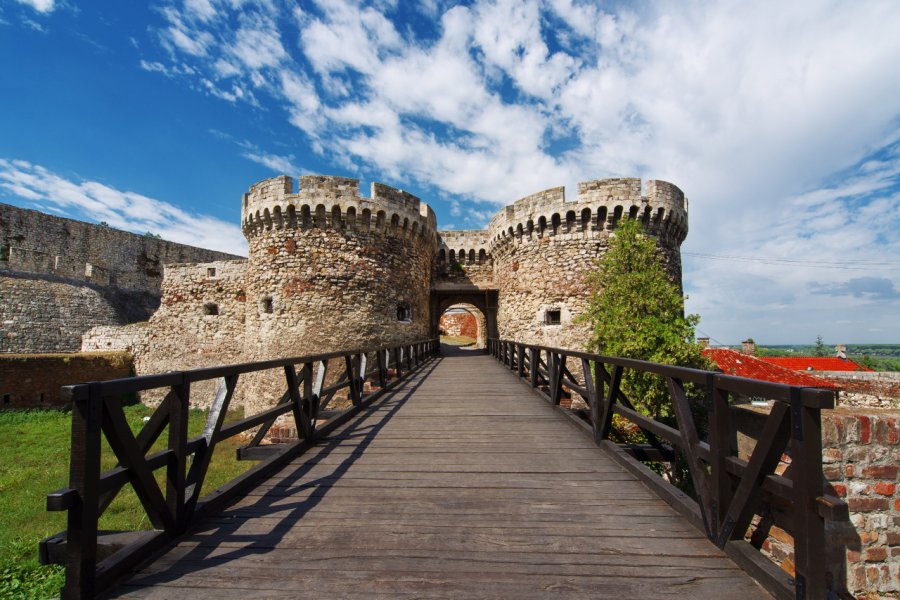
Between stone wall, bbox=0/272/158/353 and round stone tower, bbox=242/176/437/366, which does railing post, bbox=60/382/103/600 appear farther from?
stone wall, bbox=0/272/158/353

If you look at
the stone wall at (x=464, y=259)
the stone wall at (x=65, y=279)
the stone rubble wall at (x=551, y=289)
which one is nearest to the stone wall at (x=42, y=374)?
the stone wall at (x=65, y=279)

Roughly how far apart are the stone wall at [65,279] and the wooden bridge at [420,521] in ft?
58.5

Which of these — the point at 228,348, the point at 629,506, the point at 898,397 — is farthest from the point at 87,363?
the point at 898,397

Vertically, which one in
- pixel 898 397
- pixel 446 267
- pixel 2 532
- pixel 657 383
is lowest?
pixel 2 532

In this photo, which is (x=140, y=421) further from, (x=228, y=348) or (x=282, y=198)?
(x=282, y=198)

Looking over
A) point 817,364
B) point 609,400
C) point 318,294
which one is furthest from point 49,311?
point 817,364

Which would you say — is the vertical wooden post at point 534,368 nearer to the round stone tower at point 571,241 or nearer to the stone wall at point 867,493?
the stone wall at point 867,493

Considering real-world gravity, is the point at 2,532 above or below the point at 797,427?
below

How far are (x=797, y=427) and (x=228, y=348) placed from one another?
54.2 ft

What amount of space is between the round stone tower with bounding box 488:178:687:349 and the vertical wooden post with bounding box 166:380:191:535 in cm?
1154

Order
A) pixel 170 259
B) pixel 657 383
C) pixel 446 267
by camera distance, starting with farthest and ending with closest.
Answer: pixel 170 259 < pixel 446 267 < pixel 657 383

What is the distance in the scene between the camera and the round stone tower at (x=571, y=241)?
1288 cm

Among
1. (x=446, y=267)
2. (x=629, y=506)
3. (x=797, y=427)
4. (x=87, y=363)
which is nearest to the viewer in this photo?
(x=797, y=427)

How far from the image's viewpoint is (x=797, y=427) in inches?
67.6
